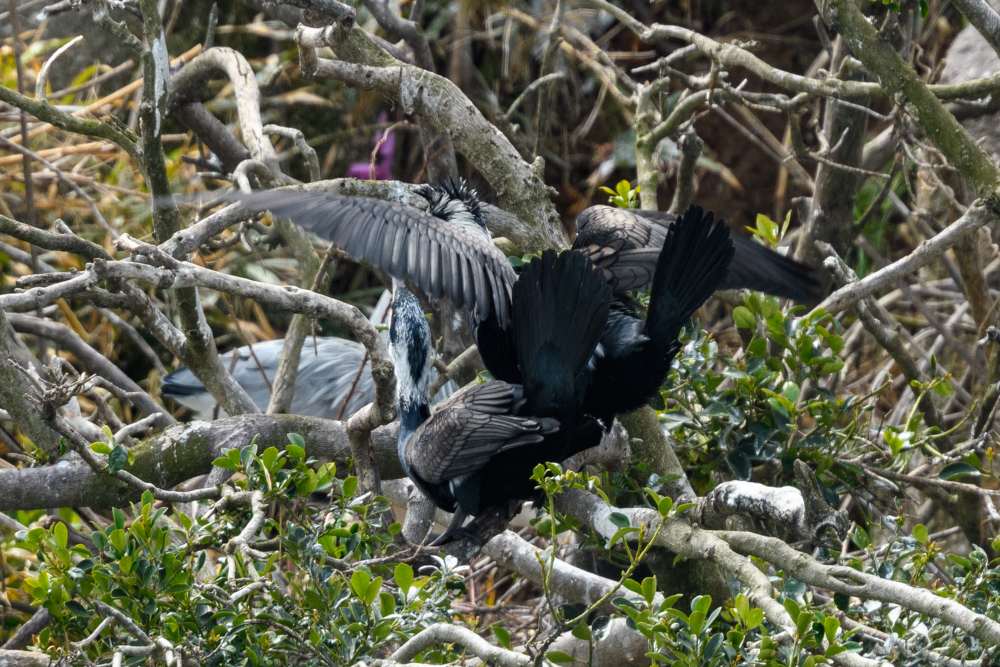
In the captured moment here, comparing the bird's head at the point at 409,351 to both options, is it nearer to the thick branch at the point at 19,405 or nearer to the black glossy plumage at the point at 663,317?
the black glossy plumage at the point at 663,317

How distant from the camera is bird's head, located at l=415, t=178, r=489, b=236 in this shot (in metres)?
2.24

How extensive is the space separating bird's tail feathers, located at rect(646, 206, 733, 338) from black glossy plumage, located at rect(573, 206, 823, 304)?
0.62 ft

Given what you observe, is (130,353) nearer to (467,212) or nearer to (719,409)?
(467,212)

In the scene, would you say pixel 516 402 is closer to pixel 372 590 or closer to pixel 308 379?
pixel 372 590

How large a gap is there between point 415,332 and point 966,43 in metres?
3.18

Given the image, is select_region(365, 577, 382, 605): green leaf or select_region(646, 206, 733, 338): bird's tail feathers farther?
select_region(646, 206, 733, 338): bird's tail feathers

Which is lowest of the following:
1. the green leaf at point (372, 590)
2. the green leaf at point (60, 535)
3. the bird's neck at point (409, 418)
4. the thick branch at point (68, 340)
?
the thick branch at point (68, 340)

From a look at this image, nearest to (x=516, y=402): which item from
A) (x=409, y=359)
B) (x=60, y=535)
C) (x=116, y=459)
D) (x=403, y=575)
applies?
(x=409, y=359)

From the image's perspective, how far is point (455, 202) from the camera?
7.48 feet

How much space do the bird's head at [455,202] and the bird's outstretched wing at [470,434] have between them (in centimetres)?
42

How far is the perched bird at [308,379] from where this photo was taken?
11.1ft

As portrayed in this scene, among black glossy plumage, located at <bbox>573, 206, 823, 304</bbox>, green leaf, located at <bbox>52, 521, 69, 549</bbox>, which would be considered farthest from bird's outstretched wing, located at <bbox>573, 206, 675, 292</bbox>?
green leaf, located at <bbox>52, 521, 69, 549</bbox>

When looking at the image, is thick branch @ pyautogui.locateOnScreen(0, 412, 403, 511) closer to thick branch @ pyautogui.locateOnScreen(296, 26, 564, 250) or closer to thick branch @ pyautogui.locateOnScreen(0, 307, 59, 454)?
thick branch @ pyautogui.locateOnScreen(0, 307, 59, 454)

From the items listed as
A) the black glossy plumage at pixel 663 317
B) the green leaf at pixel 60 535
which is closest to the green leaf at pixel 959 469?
the black glossy plumage at pixel 663 317
